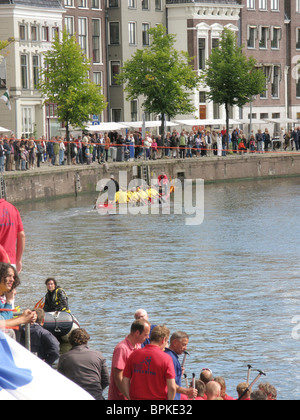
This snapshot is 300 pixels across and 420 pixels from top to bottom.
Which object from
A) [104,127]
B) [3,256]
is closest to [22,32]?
[104,127]

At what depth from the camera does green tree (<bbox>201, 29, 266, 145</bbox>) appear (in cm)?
6569

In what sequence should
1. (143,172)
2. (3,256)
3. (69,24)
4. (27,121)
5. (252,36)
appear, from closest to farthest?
(3,256)
(143,172)
(27,121)
(69,24)
(252,36)

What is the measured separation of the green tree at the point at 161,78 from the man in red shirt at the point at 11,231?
46847 millimetres

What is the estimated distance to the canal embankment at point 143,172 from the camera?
46.1 meters

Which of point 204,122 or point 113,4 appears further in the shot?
point 204,122

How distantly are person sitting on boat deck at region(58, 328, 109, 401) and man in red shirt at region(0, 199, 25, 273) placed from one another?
6.77 ft

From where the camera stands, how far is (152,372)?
9.90 metres

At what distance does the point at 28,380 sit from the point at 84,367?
4.88m

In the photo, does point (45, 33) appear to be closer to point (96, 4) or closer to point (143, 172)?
point (96, 4)

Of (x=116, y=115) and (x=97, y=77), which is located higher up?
(x=97, y=77)

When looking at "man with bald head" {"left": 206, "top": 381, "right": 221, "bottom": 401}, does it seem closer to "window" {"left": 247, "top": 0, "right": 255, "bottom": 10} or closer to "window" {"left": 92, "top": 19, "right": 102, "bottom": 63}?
"window" {"left": 92, "top": 19, "right": 102, "bottom": 63}

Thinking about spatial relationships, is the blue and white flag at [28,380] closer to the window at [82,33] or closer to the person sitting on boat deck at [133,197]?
the person sitting on boat deck at [133,197]

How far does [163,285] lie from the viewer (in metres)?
27.0
